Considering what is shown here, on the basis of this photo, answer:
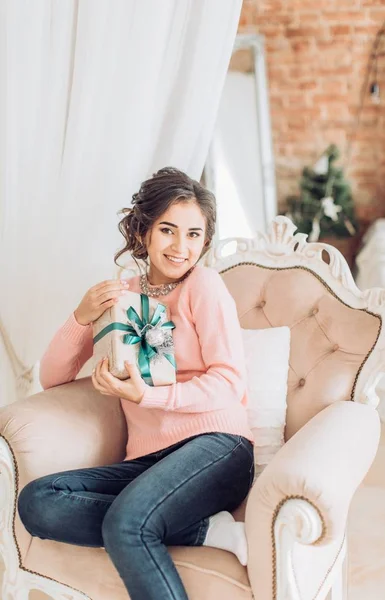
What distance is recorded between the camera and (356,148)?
4328mm

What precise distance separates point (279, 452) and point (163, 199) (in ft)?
2.09

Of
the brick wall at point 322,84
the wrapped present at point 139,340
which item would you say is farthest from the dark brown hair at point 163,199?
the brick wall at point 322,84

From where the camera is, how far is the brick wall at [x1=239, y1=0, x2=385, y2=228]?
418 cm

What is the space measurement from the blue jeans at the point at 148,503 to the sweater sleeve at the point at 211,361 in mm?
80

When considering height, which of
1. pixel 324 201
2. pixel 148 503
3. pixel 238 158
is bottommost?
pixel 148 503

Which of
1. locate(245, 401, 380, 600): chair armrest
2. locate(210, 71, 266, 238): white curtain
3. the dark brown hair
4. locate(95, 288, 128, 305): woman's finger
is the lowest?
locate(245, 401, 380, 600): chair armrest

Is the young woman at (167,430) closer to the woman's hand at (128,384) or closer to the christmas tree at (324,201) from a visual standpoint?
the woman's hand at (128,384)

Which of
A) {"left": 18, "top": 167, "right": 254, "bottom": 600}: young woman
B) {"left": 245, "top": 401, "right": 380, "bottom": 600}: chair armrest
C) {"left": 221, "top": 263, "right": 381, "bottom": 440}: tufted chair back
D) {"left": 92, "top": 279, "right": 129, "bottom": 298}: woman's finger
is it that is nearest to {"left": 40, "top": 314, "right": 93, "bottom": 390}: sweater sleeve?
{"left": 18, "top": 167, "right": 254, "bottom": 600}: young woman

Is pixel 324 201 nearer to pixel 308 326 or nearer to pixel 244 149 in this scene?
pixel 244 149

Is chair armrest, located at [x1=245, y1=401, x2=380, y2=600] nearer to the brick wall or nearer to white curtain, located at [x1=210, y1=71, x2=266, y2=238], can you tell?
white curtain, located at [x1=210, y1=71, x2=266, y2=238]

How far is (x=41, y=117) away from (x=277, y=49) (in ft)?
9.13

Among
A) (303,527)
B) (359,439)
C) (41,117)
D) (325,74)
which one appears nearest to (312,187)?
(325,74)

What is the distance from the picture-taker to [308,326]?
170 cm

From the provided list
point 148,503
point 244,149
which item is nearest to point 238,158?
point 244,149
